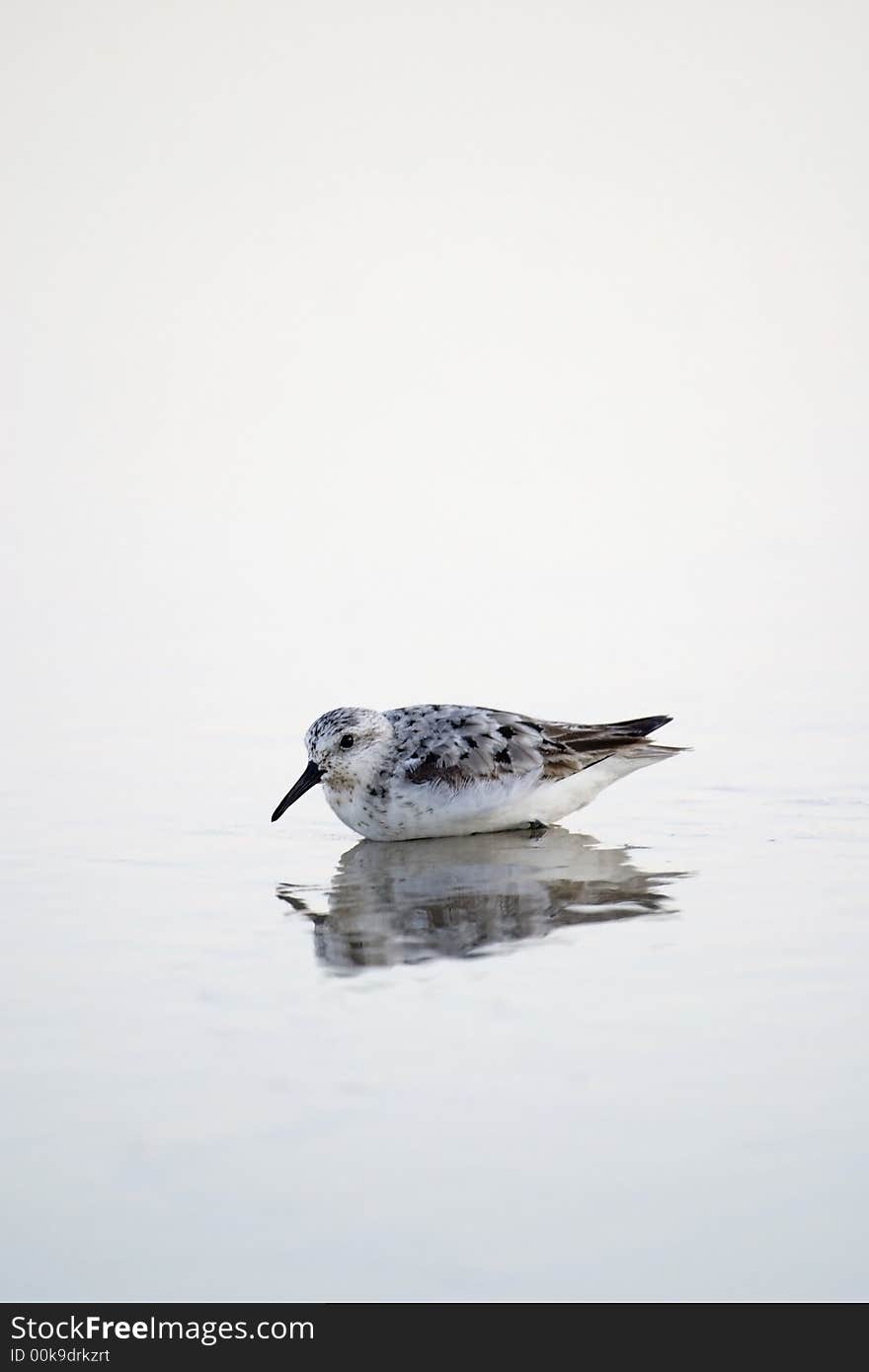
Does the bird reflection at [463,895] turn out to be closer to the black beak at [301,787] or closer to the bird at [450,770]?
the bird at [450,770]

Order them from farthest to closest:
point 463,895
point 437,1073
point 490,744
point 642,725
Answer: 1. point 642,725
2. point 490,744
3. point 463,895
4. point 437,1073

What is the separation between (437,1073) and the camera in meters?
5.64

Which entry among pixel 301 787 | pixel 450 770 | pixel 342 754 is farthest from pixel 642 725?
pixel 301 787

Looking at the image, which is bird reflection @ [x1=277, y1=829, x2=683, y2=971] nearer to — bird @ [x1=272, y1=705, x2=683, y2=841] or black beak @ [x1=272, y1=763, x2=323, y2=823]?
bird @ [x1=272, y1=705, x2=683, y2=841]

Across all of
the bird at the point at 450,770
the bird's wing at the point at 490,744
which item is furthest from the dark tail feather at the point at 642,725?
the bird at the point at 450,770

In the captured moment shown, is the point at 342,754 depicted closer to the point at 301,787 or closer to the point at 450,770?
the point at 301,787

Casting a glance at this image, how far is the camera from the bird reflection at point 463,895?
292 inches

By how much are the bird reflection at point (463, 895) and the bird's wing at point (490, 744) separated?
16.3 inches

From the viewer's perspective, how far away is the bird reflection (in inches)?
292

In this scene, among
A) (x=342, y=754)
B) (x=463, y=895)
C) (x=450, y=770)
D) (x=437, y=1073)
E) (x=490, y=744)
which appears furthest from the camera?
(x=490, y=744)

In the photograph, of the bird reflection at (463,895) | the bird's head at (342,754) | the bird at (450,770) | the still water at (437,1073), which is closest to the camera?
the still water at (437,1073)

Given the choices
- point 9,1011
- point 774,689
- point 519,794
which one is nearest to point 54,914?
point 9,1011

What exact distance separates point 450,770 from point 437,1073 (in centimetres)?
458
